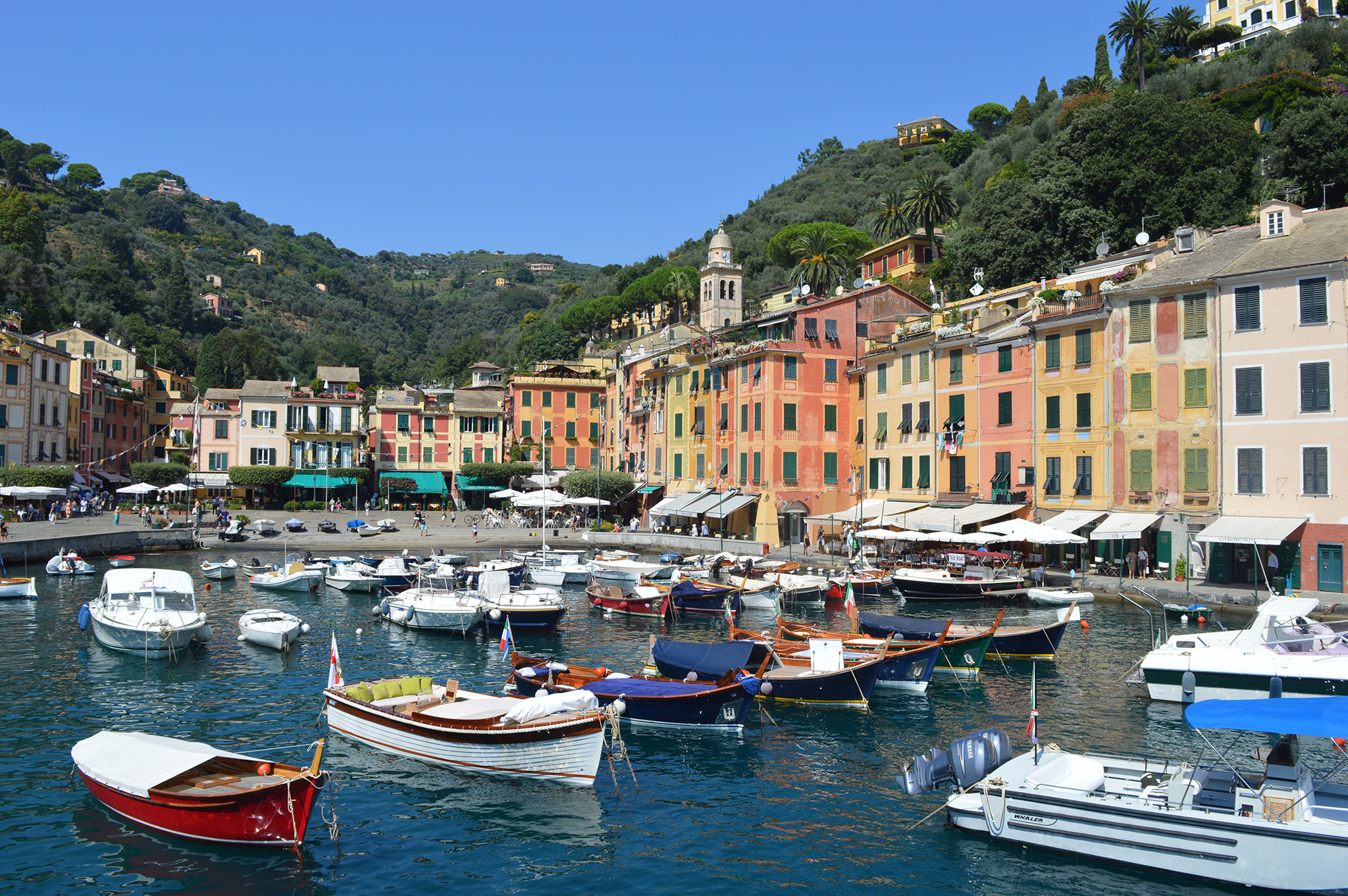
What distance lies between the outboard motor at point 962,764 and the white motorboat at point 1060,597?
79.1 feet

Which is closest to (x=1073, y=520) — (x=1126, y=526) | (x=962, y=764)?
(x=1126, y=526)

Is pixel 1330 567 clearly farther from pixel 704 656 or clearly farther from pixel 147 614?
pixel 147 614

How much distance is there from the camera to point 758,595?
43.5 meters

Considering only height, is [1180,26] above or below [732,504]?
above

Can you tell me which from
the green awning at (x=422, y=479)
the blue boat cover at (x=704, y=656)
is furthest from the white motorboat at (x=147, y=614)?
the green awning at (x=422, y=479)

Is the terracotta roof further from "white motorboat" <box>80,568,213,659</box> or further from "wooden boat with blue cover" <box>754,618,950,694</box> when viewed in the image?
"wooden boat with blue cover" <box>754,618,950,694</box>

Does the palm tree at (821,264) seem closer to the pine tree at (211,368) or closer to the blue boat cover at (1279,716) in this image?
the blue boat cover at (1279,716)

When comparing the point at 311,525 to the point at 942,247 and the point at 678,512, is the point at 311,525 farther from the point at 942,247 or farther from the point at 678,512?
the point at 942,247

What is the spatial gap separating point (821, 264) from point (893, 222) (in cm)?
927

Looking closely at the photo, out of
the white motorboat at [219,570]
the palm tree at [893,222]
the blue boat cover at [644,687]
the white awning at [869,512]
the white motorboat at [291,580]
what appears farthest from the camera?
the palm tree at [893,222]

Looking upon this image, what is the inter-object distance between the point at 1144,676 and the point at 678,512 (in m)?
41.3

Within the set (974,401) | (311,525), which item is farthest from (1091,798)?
(311,525)

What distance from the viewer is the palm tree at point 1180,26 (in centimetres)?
9238

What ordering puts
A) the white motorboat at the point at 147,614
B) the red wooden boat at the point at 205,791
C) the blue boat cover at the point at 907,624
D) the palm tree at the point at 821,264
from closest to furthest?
the red wooden boat at the point at 205,791
the blue boat cover at the point at 907,624
the white motorboat at the point at 147,614
the palm tree at the point at 821,264
